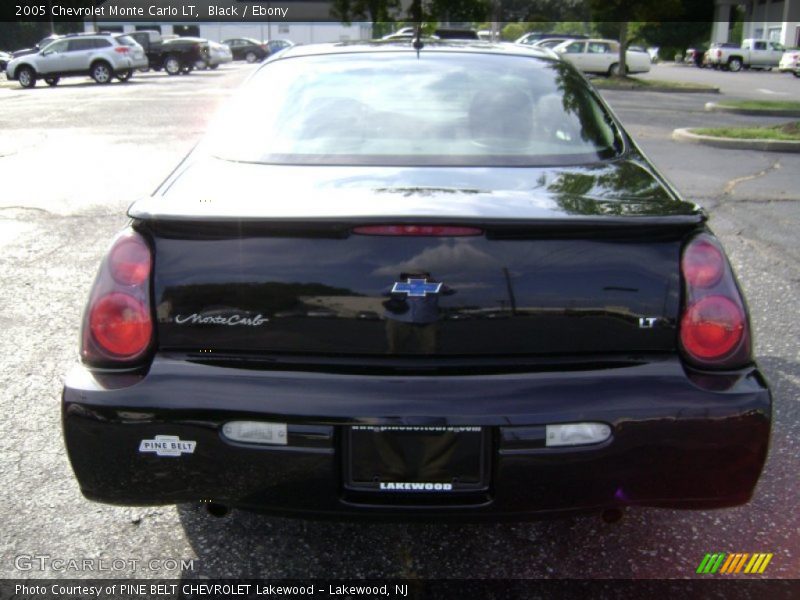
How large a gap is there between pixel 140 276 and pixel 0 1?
211 feet

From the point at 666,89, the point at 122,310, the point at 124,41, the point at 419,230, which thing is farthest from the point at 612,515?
the point at 124,41

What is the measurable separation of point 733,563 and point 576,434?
871mm

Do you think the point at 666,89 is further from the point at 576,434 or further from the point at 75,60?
the point at 576,434

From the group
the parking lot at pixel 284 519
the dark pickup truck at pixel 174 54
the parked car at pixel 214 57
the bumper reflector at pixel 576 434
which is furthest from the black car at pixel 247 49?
the bumper reflector at pixel 576 434

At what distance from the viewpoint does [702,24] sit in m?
61.5

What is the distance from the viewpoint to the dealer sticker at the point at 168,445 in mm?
2162

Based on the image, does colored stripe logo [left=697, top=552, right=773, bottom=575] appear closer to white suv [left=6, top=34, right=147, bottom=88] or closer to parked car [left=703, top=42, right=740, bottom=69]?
white suv [left=6, top=34, right=147, bottom=88]

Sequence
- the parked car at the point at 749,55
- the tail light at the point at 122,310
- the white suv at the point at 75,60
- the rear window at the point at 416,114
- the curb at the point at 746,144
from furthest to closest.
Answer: the parked car at the point at 749,55 < the white suv at the point at 75,60 < the curb at the point at 746,144 < the rear window at the point at 416,114 < the tail light at the point at 122,310

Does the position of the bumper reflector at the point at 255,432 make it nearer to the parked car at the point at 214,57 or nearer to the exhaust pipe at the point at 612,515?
the exhaust pipe at the point at 612,515

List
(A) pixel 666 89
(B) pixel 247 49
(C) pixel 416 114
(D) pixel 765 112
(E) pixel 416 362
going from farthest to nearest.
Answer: (B) pixel 247 49
(A) pixel 666 89
(D) pixel 765 112
(C) pixel 416 114
(E) pixel 416 362

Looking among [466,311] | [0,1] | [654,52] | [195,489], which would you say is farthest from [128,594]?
[0,1]

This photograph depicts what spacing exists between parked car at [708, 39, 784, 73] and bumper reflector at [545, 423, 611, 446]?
1741 inches

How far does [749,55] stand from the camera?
42094 millimetres

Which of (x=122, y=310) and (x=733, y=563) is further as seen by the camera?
(x=733, y=563)
